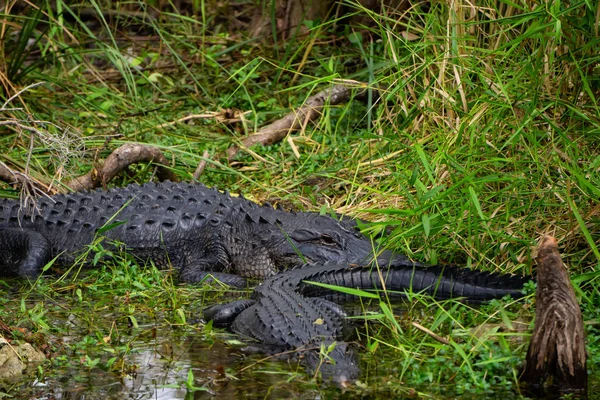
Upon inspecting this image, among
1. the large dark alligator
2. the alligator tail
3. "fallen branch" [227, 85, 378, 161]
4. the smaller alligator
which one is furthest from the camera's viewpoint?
"fallen branch" [227, 85, 378, 161]

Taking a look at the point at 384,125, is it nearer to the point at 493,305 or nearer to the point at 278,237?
the point at 278,237

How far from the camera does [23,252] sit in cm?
589

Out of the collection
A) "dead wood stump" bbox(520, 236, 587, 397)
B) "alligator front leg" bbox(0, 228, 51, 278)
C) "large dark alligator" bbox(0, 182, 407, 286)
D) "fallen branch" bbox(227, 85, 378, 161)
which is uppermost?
"dead wood stump" bbox(520, 236, 587, 397)

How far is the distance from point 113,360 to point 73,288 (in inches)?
60.5

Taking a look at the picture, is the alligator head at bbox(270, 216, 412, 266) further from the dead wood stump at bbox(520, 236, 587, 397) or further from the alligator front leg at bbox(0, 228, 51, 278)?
the dead wood stump at bbox(520, 236, 587, 397)

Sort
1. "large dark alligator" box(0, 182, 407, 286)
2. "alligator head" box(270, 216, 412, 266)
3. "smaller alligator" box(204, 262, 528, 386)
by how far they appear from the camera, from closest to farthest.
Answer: "smaller alligator" box(204, 262, 528, 386) → "alligator head" box(270, 216, 412, 266) → "large dark alligator" box(0, 182, 407, 286)

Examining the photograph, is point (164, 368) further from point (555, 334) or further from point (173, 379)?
point (555, 334)

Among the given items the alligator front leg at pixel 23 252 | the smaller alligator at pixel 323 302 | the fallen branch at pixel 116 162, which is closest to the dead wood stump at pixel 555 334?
the smaller alligator at pixel 323 302

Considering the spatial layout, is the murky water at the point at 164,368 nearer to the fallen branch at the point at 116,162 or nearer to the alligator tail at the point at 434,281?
the alligator tail at the point at 434,281

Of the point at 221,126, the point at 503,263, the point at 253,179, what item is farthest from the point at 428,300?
the point at 221,126

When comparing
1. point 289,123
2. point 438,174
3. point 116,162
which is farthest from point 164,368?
point 289,123

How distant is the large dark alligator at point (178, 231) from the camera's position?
5617 mm

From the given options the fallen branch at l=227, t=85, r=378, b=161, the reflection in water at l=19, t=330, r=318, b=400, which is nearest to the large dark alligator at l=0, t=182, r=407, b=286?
the fallen branch at l=227, t=85, r=378, b=161

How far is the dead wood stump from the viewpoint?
3.28 meters
